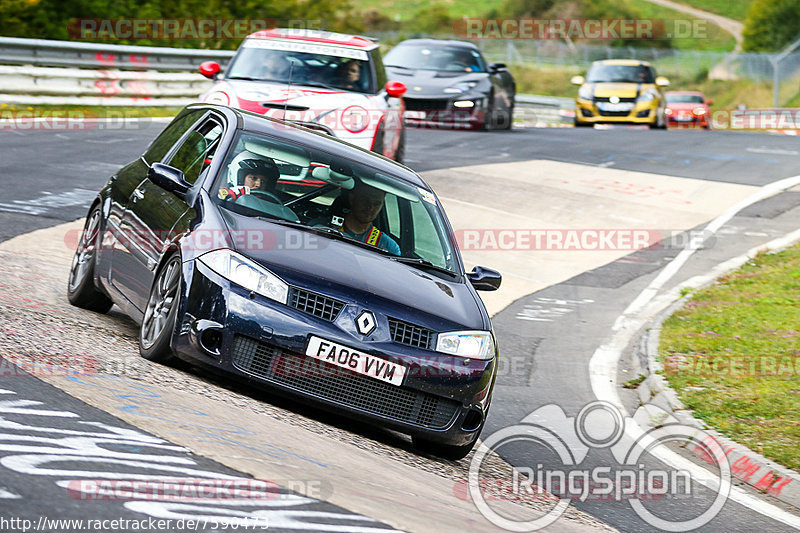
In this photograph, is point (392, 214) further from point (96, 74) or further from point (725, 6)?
point (725, 6)

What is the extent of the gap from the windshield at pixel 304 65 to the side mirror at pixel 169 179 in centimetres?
726

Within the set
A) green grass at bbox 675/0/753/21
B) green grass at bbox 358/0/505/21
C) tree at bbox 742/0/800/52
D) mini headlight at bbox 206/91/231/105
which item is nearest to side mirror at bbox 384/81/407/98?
mini headlight at bbox 206/91/231/105

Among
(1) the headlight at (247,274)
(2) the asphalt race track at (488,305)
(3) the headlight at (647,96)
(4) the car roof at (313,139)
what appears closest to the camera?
(2) the asphalt race track at (488,305)

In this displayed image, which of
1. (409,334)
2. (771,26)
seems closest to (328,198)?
(409,334)

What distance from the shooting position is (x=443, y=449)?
683cm

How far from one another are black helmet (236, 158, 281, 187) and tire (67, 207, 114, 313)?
1.58m

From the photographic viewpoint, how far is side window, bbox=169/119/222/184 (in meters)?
7.54

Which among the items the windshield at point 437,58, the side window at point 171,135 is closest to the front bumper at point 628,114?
the windshield at point 437,58

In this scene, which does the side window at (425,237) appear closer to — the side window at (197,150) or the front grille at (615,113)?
the side window at (197,150)

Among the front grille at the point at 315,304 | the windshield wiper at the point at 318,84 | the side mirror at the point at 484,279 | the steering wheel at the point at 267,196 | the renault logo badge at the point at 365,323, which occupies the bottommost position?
the side mirror at the point at 484,279

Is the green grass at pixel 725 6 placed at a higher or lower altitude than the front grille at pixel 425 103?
higher

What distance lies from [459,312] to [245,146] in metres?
1.82

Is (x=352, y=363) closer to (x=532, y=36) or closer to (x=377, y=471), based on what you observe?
(x=377, y=471)

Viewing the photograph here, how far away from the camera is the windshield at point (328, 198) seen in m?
7.16
